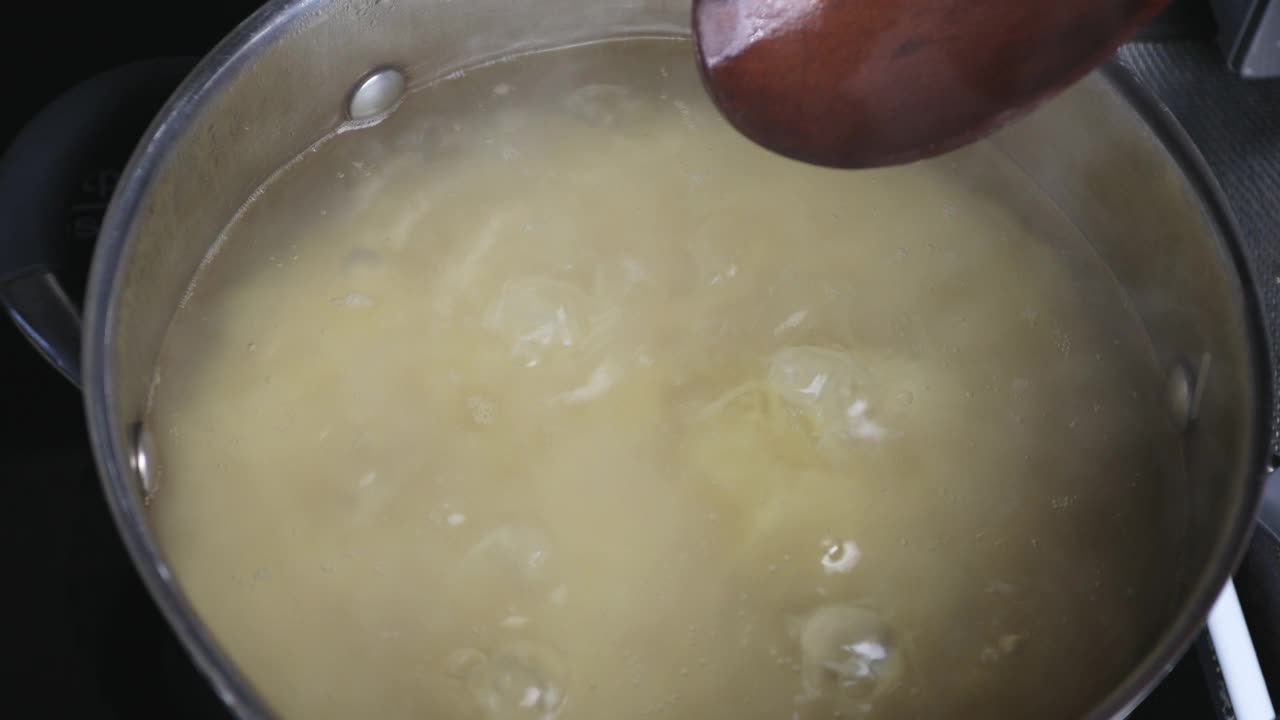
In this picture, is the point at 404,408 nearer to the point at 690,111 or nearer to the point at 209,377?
the point at 209,377

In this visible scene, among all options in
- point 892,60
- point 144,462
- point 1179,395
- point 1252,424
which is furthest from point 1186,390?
point 144,462

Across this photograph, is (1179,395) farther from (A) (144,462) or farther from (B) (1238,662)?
(A) (144,462)

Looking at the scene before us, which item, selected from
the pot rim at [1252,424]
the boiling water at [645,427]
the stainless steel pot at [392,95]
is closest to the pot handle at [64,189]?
the stainless steel pot at [392,95]

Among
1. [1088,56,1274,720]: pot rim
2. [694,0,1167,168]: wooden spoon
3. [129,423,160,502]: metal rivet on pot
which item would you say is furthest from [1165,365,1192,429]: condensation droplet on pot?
[129,423,160,502]: metal rivet on pot

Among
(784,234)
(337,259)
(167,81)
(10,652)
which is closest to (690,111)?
(784,234)

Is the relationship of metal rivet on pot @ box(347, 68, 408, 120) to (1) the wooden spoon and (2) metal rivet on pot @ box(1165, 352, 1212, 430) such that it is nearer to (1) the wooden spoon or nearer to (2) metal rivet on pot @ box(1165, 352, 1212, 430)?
(1) the wooden spoon

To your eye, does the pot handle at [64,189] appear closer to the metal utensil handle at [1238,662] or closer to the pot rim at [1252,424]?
Answer: the pot rim at [1252,424]
